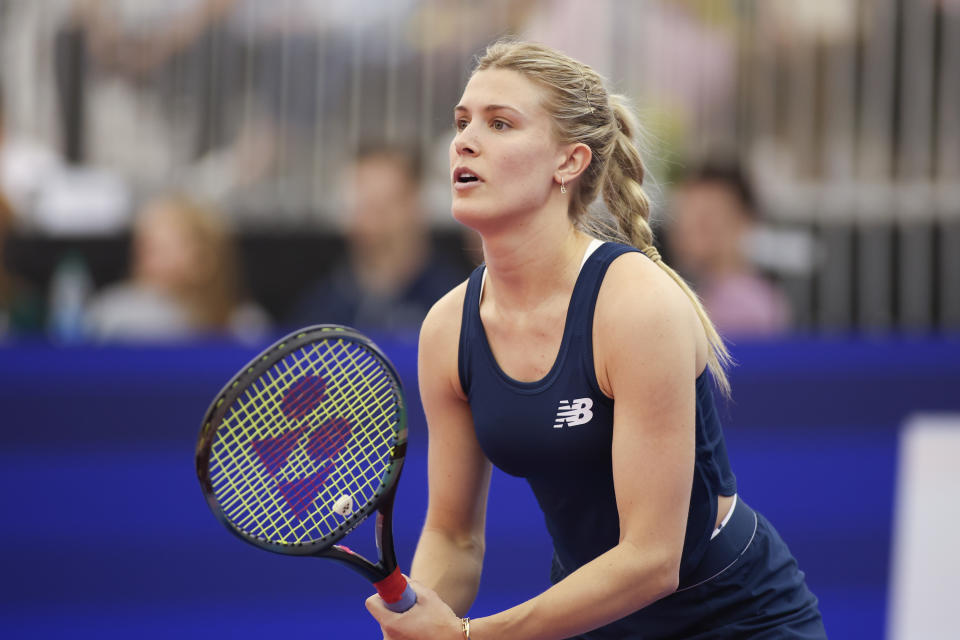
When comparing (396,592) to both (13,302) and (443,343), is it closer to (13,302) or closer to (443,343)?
(443,343)

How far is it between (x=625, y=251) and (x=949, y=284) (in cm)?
353

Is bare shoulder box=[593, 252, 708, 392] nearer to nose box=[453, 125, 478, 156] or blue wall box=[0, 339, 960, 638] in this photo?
nose box=[453, 125, 478, 156]

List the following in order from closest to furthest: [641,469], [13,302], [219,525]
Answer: [641,469] → [219,525] → [13,302]

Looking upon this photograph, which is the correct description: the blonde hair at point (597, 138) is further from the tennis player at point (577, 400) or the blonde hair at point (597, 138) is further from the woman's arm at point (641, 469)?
the woman's arm at point (641, 469)

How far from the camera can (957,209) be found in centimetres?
504

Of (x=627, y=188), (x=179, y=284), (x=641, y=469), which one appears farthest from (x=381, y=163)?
(x=641, y=469)

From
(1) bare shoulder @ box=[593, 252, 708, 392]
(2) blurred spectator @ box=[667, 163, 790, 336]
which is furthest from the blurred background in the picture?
(1) bare shoulder @ box=[593, 252, 708, 392]

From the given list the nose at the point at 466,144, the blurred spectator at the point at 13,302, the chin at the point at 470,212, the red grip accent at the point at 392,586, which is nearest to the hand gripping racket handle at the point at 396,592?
the red grip accent at the point at 392,586

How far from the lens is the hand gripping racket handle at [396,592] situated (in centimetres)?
191

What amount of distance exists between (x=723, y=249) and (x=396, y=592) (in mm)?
2773

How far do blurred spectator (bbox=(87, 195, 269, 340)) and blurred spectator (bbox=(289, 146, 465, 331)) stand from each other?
1.17 feet

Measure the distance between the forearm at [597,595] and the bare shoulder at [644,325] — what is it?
0.27 metres

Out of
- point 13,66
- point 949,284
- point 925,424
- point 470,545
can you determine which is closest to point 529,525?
point 925,424

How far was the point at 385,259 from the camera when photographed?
456 cm
